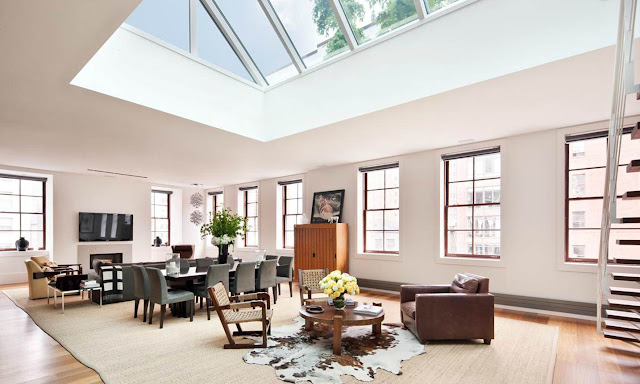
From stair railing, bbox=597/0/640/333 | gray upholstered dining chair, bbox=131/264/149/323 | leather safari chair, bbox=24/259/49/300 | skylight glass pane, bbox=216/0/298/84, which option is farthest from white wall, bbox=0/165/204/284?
stair railing, bbox=597/0/640/333

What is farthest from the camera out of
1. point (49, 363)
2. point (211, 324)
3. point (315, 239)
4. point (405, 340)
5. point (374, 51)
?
point (315, 239)

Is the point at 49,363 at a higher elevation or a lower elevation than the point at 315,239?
lower

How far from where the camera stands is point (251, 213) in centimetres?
1176

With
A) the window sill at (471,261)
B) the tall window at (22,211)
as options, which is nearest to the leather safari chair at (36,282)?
the tall window at (22,211)

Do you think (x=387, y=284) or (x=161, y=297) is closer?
(x=161, y=297)

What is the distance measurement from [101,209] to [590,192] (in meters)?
11.9

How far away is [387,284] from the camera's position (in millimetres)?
7789

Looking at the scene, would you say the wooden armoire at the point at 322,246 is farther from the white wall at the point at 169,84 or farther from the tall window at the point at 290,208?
the white wall at the point at 169,84

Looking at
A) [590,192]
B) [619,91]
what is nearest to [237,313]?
[619,91]

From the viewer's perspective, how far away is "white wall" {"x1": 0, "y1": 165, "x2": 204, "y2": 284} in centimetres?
975

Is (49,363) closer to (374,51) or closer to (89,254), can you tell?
(374,51)

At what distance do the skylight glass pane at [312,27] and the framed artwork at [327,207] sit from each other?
3915mm

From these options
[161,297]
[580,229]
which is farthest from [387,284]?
[161,297]

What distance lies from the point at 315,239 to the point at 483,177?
Result: 3.92 m
